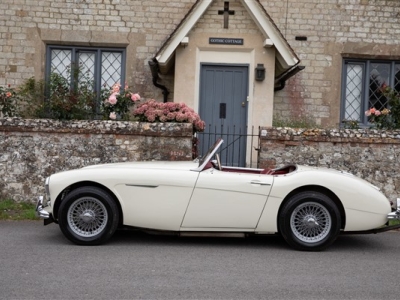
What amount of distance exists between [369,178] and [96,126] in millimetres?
4802

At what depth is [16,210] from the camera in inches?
412

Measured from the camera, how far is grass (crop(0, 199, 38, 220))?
10086mm

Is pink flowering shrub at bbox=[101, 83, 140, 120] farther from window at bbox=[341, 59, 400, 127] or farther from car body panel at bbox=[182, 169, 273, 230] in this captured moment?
window at bbox=[341, 59, 400, 127]

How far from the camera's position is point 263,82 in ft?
46.6

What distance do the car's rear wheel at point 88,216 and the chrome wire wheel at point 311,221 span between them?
86.5 inches

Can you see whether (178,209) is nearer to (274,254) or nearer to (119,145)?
(274,254)

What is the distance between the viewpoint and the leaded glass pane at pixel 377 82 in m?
15.8

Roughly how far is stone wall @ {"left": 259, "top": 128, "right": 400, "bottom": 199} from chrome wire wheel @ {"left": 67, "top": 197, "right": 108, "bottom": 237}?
3.99 m

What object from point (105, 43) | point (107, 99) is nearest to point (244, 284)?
point (107, 99)

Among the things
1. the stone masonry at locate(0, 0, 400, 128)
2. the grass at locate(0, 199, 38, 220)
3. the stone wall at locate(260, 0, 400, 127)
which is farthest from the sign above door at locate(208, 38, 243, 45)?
the grass at locate(0, 199, 38, 220)

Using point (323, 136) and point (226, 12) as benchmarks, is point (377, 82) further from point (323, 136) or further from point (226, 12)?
point (323, 136)

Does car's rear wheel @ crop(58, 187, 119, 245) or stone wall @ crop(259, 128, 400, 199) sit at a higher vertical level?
stone wall @ crop(259, 128, 400, 199)

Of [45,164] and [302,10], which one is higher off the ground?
[302,10]

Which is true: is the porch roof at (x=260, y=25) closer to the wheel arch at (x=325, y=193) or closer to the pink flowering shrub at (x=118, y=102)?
the pink flowering shrub at (x=118, y=102)
